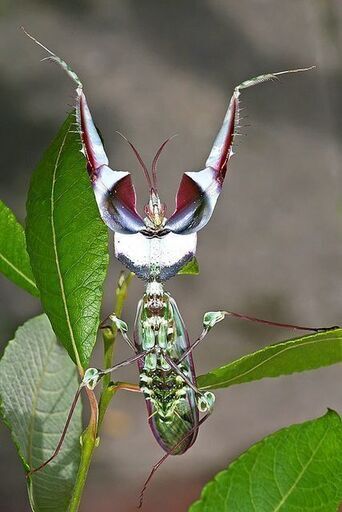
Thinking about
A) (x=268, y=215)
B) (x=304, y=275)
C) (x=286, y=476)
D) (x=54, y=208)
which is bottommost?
(x=286, y=476)

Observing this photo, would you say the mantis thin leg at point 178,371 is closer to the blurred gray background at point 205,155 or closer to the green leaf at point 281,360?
the green leaf at point 281,360

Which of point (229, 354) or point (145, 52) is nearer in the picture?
point (229, 354)

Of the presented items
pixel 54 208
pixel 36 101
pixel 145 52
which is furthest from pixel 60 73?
pixel 54 208

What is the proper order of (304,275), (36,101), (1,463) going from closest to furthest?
(1,463) < (304,275) < (36,101)

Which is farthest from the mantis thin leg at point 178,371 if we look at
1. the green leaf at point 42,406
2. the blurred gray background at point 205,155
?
the blurred gray background at point 205,155

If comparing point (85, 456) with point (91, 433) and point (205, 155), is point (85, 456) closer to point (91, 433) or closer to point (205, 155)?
point (91, 433)

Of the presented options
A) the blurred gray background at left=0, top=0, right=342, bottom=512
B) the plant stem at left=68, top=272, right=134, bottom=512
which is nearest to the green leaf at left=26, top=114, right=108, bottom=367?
the plant stem at left=68, top=272, right=134, bottom=512

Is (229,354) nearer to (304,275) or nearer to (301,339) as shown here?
(304,275)
